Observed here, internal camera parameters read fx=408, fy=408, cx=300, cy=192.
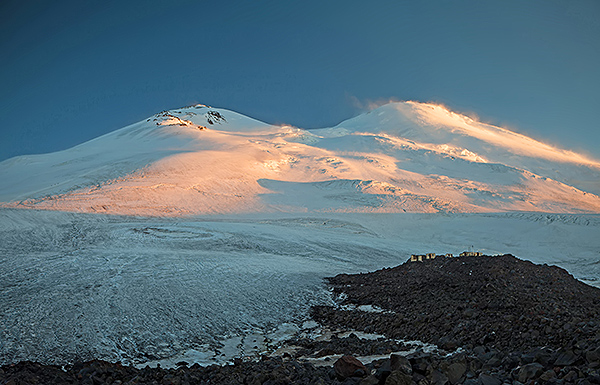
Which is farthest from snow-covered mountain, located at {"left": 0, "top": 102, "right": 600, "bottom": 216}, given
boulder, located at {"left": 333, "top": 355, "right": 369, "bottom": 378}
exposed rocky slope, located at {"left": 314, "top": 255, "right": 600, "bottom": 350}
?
boulder, located at {"left": 333, "top": 355, "right": 369, "bottom": 378}

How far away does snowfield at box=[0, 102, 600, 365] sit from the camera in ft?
25.9

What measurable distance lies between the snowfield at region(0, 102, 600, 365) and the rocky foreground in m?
1.59

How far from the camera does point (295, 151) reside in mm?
55500

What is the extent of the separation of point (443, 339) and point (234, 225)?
57.4 ft

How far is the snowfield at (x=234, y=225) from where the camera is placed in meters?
7.91

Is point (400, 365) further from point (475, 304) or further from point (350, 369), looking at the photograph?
point (475, 304)

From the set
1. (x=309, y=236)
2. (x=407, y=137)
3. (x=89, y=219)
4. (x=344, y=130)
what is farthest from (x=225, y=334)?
(x=344, y=130)

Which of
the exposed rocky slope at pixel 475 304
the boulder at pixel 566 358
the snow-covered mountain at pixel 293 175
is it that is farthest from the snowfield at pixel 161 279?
the snow-covered mountain at pixel 293 175

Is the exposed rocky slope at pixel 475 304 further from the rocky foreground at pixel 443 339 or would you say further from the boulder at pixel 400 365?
the boulder at pixel 400 365

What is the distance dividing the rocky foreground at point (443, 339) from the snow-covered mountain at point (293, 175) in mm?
20861

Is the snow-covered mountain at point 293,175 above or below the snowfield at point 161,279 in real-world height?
above

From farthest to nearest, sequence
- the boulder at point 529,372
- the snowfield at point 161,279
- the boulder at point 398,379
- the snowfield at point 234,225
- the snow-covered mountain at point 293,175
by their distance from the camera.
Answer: the snow-covered mountain at point 293,175
the snowfield at point 234,225
the snowfield at point 161,279
the boulder at point 398,379
the boulder at point 529,372

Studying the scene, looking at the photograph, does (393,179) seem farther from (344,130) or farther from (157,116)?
(157,116)

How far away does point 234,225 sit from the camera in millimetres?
22688
